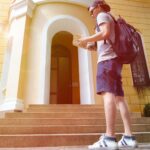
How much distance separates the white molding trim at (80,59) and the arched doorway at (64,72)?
4.90 ft

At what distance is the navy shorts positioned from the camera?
2359 millimetres

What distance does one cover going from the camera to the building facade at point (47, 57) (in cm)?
558

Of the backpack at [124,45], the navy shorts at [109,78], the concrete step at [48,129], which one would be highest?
the backpack at [124,45]

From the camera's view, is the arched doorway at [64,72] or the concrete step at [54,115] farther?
the arched doorway at [64,72]

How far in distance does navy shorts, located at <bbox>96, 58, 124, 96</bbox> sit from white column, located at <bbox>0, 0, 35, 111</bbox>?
122 inches

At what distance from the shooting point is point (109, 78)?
236 cm

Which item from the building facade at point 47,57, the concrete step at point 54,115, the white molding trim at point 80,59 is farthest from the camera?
the white molding trim at point 80,59

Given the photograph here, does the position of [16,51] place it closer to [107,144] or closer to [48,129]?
[48,129]

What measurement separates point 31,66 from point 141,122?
2.93 m

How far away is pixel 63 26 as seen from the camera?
22.2ft

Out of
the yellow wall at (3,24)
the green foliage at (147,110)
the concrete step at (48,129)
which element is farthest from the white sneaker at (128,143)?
the yellow wall at (3,24)

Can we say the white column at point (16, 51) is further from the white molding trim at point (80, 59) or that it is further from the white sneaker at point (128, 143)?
the white sneaker at point (128, 143)

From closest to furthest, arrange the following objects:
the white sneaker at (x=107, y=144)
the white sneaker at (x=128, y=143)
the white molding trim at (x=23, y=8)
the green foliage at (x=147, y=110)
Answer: the white sneaker at (x=107, y=144) → the white sneaker at (x=128, y=143) → the white molding trim at (x=23, y=8) → the green foliage at (x=147, y=110)

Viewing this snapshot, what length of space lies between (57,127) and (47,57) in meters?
2.73
